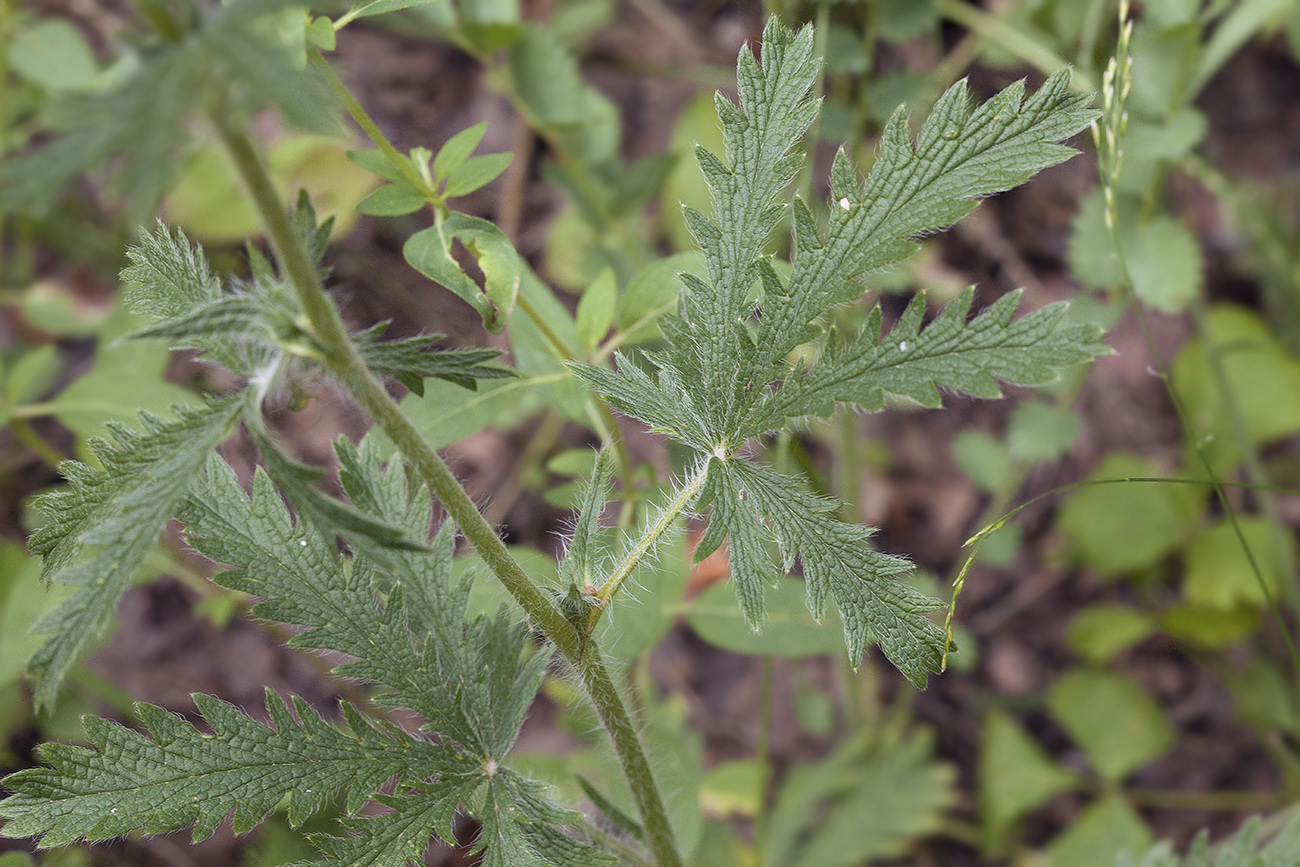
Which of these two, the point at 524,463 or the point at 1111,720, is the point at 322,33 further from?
the point at 1111,720

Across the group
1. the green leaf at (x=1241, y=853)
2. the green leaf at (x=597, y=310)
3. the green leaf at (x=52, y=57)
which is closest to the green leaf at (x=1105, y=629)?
the green leaf at (x=1241, y=853)

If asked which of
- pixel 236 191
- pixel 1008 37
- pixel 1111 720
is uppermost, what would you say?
pixel 1008 37

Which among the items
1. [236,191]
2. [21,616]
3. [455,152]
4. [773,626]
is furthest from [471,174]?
[236,191]

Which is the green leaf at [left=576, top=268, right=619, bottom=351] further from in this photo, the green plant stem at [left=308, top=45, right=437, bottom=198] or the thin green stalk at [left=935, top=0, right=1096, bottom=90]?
the thin green stalk at [left=935, top=0, right=1096, bottom=90]

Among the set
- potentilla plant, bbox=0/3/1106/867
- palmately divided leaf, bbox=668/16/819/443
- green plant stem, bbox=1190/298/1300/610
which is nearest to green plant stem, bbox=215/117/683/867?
potentilla plant, bbox=0/3/1106/867

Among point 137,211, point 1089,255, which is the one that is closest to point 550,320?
point 137,211

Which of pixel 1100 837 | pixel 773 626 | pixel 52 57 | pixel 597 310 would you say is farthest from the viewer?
pixel 1100 837
